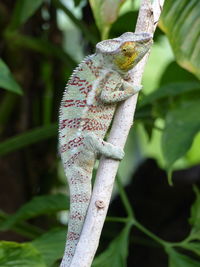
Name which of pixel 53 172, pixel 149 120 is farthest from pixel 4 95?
pixel 149 120

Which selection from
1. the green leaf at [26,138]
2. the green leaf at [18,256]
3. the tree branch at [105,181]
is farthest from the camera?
the green leaf at [26,138]

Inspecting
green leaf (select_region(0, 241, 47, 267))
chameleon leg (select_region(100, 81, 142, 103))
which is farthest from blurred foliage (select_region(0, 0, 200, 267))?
chameleon leg (select_region(100, 81, 142, 103))

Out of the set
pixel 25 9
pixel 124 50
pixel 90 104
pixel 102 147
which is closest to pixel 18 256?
pixel 102 147

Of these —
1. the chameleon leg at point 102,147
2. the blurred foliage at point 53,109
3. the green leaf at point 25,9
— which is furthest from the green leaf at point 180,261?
the green leaf at point 25,9

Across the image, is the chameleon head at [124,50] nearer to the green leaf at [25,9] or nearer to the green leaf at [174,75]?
the green leaf at [25,9]

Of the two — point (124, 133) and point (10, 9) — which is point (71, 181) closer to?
point (124, 133)
